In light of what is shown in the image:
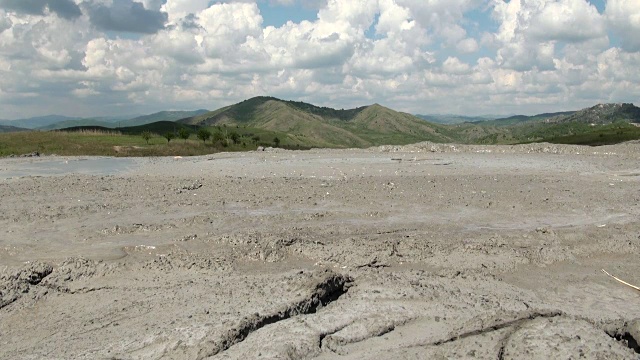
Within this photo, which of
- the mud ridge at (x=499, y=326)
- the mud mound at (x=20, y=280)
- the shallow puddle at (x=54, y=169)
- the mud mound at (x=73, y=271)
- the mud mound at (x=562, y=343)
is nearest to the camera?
the mud mound at (x=562, y=343)

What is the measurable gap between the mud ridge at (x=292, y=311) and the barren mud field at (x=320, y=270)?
0.03 m

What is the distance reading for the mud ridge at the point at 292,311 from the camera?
6668 mm

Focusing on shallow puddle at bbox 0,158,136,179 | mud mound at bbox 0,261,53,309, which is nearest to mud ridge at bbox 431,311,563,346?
mud mound at bbox 0,261,53,309

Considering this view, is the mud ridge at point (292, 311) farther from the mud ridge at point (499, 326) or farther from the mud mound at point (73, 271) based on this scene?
the mud mound at point (73, 271)

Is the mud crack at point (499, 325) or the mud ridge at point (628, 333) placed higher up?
the mud crack at point (499, 325)

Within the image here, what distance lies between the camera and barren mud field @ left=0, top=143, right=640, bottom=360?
6840 millimetres

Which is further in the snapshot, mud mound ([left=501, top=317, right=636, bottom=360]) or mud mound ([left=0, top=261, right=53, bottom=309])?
mud mound ([left=0, top=261, right=53, bottom=309])

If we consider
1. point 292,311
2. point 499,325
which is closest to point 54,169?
point 292,311

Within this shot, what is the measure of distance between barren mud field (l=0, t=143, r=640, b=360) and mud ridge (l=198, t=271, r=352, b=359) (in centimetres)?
3

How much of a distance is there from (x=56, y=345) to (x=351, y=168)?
2371 centimetres

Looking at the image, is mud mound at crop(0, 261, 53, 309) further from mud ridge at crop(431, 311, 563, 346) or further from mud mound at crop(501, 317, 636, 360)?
mud mound at crop(501, 317, 636, 360)

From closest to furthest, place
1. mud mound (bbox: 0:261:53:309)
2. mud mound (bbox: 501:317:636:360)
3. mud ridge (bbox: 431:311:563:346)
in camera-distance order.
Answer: mud mound (bbox: 501:317:636:360) → mud ridge (bbox: 431:311:563:346) → mud mound (bbox: 0:261:53:309)

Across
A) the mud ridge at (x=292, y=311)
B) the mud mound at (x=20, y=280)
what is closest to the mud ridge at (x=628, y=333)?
the mud ridge at (x=292, y=311)

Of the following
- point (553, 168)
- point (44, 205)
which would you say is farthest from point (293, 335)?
point (553, 168)
